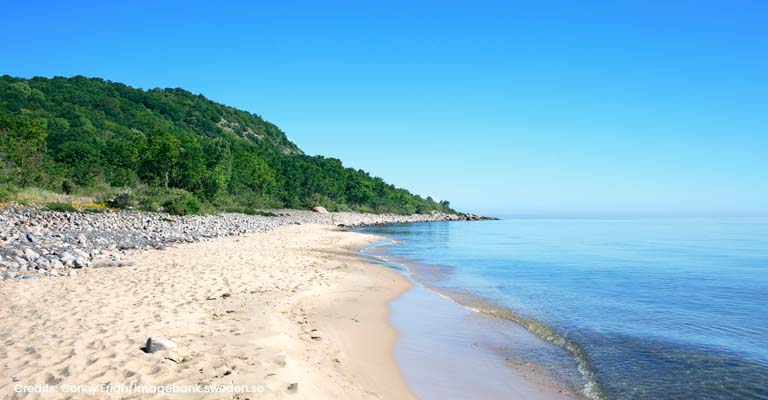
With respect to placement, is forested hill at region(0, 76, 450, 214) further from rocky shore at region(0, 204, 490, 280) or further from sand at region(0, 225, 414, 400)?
sand at region(0, 225, 414, 400)

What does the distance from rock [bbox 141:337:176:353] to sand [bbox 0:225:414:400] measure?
0.39 ft

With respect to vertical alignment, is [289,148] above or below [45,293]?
above

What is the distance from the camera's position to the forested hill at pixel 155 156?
40531 millimetres

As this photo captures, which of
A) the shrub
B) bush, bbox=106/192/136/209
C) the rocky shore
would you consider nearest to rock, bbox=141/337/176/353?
the rocky shore

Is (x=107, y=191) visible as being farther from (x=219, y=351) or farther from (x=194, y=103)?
(x=194, y=103)

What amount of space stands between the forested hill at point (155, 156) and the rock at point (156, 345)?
31.4 metres

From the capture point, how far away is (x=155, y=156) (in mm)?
50812

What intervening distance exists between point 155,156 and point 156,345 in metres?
51.2

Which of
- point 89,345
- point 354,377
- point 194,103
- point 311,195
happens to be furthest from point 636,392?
point 194,103

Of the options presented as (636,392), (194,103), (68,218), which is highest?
(194,103)

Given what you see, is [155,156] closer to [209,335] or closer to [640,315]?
[209,335]

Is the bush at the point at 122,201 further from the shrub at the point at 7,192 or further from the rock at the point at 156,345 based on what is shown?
the rock at the point at 156,345

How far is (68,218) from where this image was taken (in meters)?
22.6

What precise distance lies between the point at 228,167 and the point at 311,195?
85.8 ft
